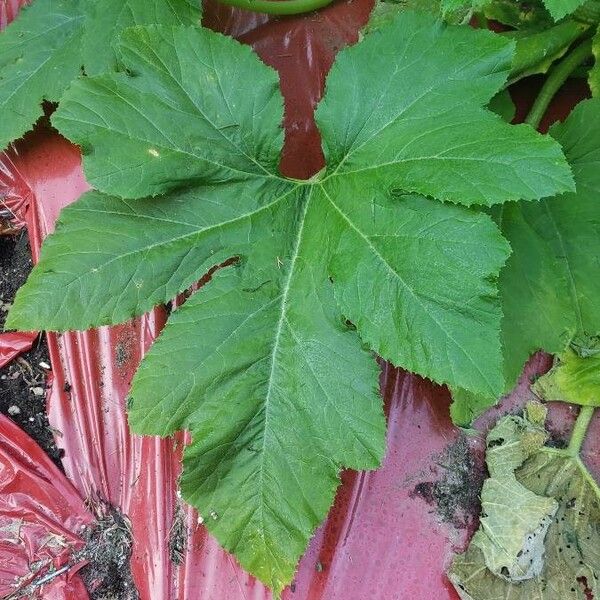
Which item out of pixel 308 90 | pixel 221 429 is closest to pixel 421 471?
pixel 221 429

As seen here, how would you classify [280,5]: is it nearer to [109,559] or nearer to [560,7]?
[560,7]

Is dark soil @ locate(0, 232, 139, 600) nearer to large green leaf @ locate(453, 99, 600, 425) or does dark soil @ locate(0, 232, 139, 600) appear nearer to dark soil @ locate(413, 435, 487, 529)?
dark soil @ locate(413, 435, 487, 529)

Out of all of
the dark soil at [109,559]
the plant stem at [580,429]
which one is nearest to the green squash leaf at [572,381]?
the plant stem at [580,429]

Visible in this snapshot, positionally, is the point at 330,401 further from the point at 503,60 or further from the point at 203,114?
the point at 503,60

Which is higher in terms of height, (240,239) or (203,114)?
Result: (203,114)

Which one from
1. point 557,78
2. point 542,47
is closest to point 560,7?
point 542,47

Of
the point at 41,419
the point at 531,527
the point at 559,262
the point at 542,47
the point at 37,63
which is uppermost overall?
Result: the point at 37,63

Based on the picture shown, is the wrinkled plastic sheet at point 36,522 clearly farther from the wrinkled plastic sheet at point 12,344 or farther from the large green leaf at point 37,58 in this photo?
the large green leaf at point 37,58
